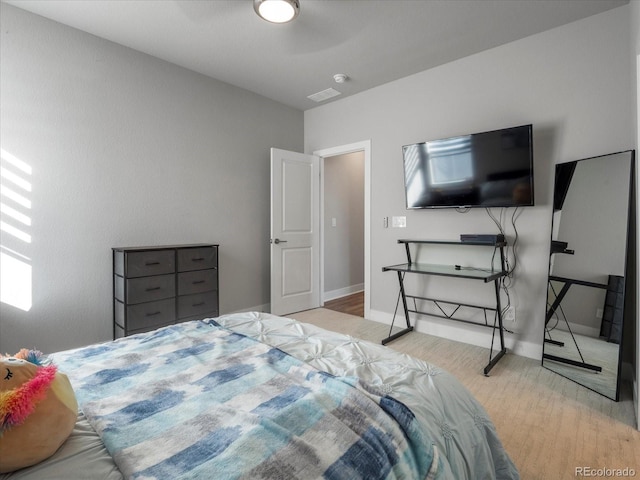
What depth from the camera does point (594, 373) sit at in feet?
7.39

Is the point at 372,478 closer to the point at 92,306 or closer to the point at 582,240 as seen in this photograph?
the point at 582,240

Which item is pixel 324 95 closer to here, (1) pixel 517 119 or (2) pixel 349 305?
(1) pixel 517 119

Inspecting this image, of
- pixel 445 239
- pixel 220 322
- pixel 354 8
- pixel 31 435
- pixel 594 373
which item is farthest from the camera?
pixel 445 239

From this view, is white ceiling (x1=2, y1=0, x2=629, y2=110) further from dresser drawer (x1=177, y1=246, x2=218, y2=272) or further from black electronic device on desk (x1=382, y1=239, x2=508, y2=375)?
dresser drawer (x1=177, y1=246, x2=218, y2=272)

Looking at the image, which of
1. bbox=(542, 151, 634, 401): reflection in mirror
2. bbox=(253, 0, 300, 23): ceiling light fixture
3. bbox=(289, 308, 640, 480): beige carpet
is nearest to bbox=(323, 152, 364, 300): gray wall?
bbox=(289, 308, 640, 480): beige carpet

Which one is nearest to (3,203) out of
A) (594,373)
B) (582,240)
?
(582,240)

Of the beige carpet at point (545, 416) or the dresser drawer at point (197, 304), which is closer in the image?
the beige carpet at point (545, 416)

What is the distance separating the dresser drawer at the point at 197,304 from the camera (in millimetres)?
2988

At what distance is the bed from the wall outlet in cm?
189

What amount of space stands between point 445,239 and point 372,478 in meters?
2.79

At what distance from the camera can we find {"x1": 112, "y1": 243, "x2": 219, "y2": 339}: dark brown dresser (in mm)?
2701

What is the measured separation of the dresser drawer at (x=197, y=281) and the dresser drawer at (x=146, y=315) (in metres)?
0.15

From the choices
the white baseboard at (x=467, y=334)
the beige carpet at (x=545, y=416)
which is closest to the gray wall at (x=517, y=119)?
the white baseboard at (x=467, y=334)

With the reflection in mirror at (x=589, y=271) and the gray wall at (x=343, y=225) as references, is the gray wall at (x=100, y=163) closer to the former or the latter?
the gray wall at (x=343, y=225)
